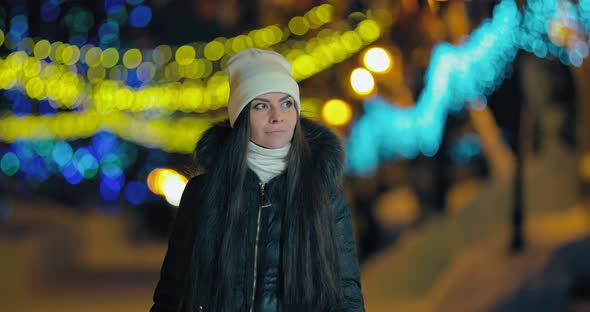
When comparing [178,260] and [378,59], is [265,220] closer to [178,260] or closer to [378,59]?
[178,260]

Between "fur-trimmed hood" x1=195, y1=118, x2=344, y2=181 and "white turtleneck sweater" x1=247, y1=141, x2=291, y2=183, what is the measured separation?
0.10 metres

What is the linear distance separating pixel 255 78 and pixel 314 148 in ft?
0.99

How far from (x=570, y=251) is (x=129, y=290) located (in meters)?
4.30

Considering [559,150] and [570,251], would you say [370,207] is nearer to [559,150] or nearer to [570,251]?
[559,150]

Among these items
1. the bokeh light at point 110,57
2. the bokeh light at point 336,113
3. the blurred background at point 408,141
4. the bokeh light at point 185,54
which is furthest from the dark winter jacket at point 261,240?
the bokeh light at point 110,57

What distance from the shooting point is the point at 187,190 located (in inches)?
121

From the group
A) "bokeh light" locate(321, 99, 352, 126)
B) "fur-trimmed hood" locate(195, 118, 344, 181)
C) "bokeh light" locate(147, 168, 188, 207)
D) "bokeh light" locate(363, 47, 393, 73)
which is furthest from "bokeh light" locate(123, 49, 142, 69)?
"fur-trimmed hood" locate(195, 118, 344, 181)

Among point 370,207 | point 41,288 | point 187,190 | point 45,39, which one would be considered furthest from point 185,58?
point 187,190

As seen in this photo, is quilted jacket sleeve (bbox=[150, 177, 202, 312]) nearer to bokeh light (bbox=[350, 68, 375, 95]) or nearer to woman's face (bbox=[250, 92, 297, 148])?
woman's face (bbox=[250, 92, 297, 148])

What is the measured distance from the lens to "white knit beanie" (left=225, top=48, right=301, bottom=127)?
2.90 m

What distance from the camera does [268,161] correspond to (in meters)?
2.92

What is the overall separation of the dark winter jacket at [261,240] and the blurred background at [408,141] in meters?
0.40

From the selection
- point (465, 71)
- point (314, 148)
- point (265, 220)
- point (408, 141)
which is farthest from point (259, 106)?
point (408, 141)

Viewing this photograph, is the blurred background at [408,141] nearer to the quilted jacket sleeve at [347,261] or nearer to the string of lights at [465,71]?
the string of lights at [465,71]
